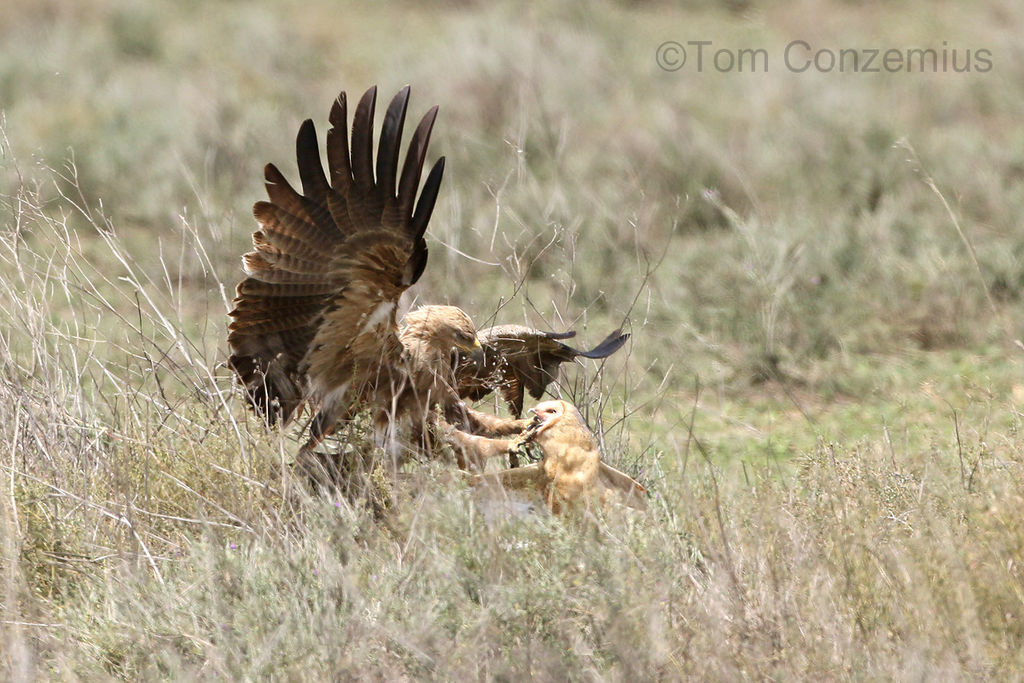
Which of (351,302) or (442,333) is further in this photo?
(442,333)

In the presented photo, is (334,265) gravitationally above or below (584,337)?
above

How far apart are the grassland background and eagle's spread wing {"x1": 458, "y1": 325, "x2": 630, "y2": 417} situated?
0.22m

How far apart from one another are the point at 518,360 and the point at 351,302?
927mm

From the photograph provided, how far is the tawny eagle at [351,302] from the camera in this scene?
4.30 meters

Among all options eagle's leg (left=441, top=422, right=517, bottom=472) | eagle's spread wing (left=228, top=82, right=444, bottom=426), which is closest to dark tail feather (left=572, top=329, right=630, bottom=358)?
eagle's leg (left=441, top=422, right=517, bottom=472)

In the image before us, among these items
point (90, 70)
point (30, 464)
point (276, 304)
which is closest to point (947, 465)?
point (276, 304)

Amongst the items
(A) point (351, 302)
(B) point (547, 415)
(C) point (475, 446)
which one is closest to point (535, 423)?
(B) point (547, 415)

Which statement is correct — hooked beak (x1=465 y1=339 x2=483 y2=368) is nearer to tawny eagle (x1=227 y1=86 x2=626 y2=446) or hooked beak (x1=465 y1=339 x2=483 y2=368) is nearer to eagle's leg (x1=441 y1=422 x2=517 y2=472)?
tawny eagle (x1=227 y1=86 x2=626 y2=446)

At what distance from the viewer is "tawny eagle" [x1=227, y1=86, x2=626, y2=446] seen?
4.30 meters

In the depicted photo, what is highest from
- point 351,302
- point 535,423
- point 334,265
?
point 334,265

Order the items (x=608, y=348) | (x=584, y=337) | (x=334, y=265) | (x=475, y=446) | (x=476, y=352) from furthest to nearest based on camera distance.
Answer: (x=584, y=337), (x=608, y=348), (x=476, y=352), (x=475, y=446), (x=334, y=265)

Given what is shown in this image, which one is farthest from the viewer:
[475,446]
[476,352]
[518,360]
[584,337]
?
[584,337]

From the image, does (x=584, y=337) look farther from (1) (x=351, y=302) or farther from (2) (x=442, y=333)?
(1) (x=351, y=302)

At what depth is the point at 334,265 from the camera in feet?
14.5
